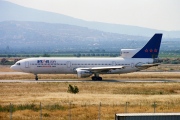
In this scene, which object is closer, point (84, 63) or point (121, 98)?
point (121, 98)

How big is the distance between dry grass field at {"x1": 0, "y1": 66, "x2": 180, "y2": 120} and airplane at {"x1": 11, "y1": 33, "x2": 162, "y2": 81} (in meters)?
9.16

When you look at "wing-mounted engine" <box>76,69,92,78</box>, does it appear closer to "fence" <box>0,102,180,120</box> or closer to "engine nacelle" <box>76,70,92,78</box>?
"engine nacelle" <box>76,70,92,78</box>

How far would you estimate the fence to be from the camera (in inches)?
1510

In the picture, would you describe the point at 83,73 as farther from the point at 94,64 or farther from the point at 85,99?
the point at 85,99

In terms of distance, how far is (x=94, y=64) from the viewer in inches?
3078

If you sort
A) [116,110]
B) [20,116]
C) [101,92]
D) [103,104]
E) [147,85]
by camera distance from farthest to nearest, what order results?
[147,85], [101,92], [103,104], [116,110], [20,116]

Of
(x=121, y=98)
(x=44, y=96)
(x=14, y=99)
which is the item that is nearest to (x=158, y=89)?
(x=121, y=98)

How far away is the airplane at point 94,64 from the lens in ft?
254

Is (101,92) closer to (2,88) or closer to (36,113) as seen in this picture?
(2,88)

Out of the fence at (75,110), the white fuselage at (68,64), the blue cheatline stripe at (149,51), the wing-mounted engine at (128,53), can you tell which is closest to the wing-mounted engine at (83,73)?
the white fuselage at (68,64)

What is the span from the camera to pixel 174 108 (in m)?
43.2

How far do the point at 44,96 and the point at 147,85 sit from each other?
1979 centimetres

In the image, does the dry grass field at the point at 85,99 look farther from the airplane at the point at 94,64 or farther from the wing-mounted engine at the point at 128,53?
the wing-mounted engine at the point at 128,53

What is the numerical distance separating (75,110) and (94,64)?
120 feet
